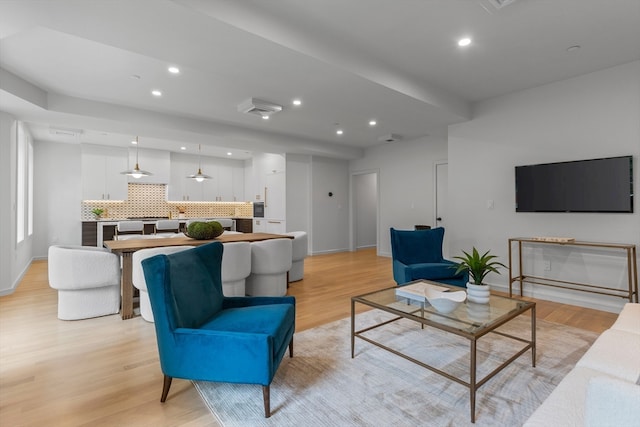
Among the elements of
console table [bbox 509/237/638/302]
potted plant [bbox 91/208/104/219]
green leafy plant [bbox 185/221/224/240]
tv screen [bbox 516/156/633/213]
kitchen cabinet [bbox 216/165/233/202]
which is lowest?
console table [bbox 509/237/638/302]

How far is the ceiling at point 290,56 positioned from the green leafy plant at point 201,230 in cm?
165

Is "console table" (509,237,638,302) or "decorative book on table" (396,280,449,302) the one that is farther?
"console table" (509,237,638,302)

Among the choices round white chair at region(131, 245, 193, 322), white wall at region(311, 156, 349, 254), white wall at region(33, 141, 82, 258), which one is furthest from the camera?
white wall at region(311, 156, 349, 254)

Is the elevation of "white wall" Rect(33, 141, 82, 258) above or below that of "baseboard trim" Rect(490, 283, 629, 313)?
above

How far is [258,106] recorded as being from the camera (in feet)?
13.4

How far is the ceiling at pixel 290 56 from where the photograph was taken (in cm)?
226

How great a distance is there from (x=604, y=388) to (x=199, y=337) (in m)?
1.66

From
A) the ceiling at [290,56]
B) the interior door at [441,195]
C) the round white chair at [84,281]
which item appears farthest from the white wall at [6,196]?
the interior door at [441,195]

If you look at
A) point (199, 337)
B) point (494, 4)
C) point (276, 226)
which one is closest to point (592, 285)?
point (494, 4)

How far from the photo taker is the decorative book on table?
2346mm

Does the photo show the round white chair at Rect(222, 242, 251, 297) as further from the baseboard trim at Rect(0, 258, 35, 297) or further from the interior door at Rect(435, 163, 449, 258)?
the interior door at Rect(435, 163, 449, 258)

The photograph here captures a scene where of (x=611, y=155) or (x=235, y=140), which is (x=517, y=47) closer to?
(x=611, y=155)

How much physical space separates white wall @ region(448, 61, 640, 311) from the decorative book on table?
89.2 inches

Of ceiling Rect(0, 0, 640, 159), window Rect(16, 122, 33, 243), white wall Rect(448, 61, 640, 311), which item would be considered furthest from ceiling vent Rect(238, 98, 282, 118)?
window Rect(16, 122, 33, 243)
